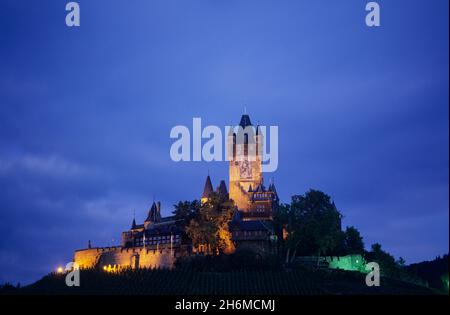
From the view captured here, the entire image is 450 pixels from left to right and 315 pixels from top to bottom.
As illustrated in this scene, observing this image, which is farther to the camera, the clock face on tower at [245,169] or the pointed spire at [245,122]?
the pointed spire at [245,122]

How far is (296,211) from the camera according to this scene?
220 ft

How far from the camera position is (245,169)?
90.6m

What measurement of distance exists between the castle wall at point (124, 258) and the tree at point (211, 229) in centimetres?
464

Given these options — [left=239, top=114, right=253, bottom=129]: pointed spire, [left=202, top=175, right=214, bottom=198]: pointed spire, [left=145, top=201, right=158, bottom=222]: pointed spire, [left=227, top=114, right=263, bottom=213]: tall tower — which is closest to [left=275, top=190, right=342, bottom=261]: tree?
[left=227, top=114, right=263, bottom=213]: tall tower

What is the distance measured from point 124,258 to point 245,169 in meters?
26.2

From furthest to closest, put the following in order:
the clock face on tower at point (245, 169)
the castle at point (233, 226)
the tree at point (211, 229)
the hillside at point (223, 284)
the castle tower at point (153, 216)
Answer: the clock face on tower at point (245, 169)
the castle tower at point (153, 216)
the castle at point (233, 226)
the tree at point (211, 229)
the hillside at point (223, 284)

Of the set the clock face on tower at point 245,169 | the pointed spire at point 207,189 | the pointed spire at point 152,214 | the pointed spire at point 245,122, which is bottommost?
the pointed spire at point 152,214

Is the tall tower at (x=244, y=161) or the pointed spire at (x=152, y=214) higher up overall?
the tall tower at (x=244, y=161)

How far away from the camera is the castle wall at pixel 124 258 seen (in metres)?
68.1

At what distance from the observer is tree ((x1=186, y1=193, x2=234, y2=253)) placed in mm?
63062

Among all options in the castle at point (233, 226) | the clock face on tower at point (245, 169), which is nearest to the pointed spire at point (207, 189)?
the castle at point (233, 226)

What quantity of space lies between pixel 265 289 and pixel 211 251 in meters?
10.5

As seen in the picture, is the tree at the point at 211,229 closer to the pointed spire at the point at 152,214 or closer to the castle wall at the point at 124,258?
the castle wall at the point at 124,258
